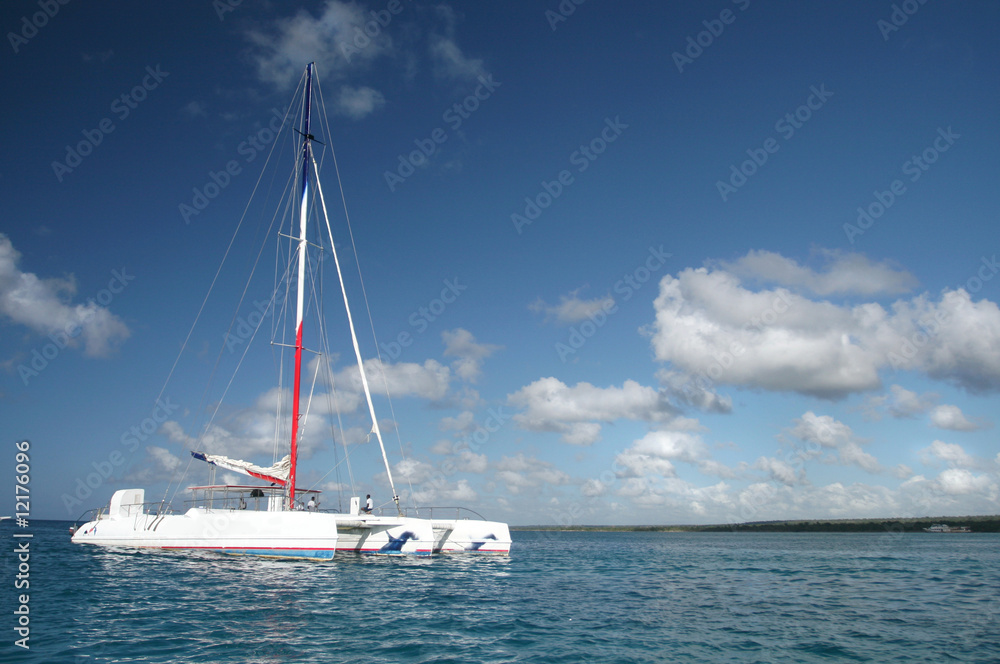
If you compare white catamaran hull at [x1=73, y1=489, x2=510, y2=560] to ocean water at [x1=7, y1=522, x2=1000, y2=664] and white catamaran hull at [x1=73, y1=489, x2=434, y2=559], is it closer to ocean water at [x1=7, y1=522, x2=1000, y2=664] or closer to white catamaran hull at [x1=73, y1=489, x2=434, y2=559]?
white catamaran hull at [x1=73, y1=489, x2=434, y2=559]

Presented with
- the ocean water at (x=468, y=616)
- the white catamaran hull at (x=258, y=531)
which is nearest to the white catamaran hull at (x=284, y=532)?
the white catamaran hull at (x=258, y=531)

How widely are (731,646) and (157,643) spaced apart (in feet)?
38.5

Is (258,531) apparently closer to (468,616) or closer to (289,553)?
(289,553)

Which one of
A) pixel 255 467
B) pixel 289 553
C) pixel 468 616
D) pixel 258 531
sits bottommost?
pixel 289 553

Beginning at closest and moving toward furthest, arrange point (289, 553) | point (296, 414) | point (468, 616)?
point (468, 616)
point (289, 553)
point (296, 414)

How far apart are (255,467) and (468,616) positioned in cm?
1651

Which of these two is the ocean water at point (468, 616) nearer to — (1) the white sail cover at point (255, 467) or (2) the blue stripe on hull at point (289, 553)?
(2) the blue stripe on hull at point (289, 553)

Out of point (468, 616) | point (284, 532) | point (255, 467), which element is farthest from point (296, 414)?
point (468, 616)

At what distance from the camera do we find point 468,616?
1559 centimetres

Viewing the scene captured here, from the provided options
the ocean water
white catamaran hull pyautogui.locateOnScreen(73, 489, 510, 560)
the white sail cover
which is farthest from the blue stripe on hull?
the white sail cover

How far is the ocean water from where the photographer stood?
37.8 feet

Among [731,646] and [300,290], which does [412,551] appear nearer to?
[300,290]

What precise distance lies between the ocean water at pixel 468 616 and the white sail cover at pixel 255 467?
147 inches

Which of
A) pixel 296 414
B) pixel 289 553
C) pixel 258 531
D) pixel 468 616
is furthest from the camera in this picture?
pixel 296 414
